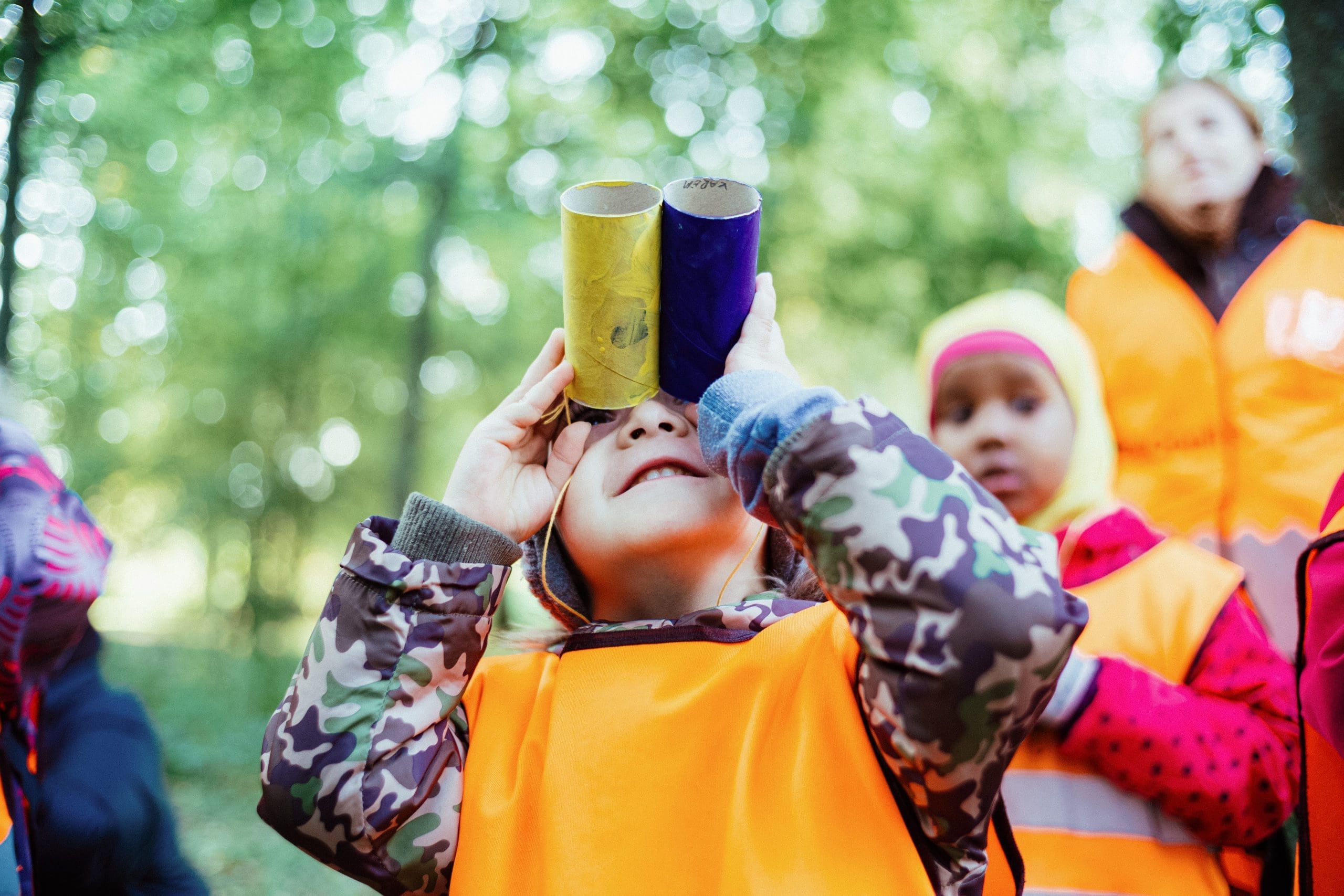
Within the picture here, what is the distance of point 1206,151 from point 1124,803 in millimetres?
2076

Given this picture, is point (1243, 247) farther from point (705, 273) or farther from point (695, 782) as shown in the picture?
point (695, 782)

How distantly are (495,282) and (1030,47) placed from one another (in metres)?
4.91

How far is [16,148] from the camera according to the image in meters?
2.49

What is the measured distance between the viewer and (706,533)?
162cm

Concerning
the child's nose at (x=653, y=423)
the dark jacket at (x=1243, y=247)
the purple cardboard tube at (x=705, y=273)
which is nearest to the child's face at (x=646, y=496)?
the child's nose at (x=653, y=423)

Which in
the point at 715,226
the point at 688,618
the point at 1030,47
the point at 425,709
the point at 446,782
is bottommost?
the point at 446,782

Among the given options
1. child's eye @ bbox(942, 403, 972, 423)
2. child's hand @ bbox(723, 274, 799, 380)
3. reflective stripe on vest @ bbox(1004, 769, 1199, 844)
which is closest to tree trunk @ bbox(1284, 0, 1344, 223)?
child's eye @ bbox(942, 403, 972, 423)

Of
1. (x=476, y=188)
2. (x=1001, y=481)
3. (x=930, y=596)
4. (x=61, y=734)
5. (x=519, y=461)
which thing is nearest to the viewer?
(x=930, y=596)

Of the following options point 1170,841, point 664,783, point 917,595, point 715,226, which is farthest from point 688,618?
point 1170,841

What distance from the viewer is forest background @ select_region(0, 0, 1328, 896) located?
14.8 ft

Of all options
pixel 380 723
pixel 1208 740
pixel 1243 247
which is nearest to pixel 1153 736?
pixel 1208 740

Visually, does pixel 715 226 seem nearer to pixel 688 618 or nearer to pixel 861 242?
pixel 688 618

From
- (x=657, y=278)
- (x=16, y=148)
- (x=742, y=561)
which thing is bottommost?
(x=742, y=561)

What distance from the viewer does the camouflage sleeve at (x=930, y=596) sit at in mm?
1172
